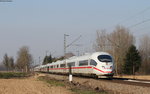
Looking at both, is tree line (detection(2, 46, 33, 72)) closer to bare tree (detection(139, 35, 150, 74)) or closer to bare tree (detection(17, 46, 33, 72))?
bare tree (detection(17, 46, 33, 72))

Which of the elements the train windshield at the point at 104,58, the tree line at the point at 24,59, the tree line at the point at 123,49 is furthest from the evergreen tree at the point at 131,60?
the tree line at the point at 24,59

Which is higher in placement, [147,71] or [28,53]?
[28,53]

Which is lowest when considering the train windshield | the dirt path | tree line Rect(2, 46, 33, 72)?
the dirt path

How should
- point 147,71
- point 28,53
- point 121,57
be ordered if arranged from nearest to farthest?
point 121,57
point 147,71
point 28,53

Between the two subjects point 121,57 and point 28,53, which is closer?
point 121,57

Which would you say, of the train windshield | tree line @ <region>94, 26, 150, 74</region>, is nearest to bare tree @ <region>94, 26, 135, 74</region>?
tree line @ <region>94, 26, 150, 74</region>

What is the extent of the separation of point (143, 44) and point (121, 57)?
22.7m

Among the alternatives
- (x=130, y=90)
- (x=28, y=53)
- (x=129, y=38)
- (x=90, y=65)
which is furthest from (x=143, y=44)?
(x=130, y=90)

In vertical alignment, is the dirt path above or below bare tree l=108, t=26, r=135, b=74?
below

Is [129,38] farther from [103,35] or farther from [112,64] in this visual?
[112,64]

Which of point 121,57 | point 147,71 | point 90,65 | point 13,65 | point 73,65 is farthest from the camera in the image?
point 13,65

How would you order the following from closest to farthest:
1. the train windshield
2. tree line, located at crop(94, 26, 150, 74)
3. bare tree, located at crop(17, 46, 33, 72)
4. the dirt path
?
the dirt path < the train windshield < tree line, located at crop(94, 26, 150, 74) < bare tree, located at crop(17, 46, 33, 72)

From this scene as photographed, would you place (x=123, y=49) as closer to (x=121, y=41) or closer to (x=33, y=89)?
(x=121, y=41)

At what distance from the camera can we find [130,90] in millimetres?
18000
